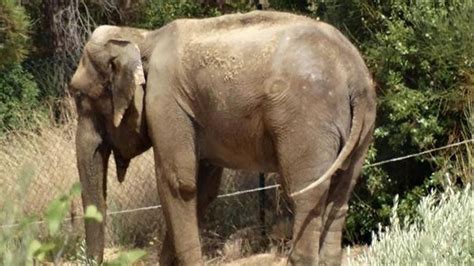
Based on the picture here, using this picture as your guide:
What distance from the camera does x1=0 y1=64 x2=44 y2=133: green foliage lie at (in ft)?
47.4

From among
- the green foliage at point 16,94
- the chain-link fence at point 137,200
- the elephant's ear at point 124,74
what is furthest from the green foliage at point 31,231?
the green foliage at point 16,94

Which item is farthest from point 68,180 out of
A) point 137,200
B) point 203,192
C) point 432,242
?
point 432,242

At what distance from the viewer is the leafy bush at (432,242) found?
664cm

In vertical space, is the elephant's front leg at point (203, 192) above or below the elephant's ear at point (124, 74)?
below

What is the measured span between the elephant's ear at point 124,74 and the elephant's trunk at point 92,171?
29cm

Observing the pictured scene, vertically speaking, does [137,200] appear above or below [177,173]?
below

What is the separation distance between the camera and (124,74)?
7.92 m

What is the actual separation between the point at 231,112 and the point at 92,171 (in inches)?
51.7

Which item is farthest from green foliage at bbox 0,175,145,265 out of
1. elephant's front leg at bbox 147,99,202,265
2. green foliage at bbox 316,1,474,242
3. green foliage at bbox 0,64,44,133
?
green foliage at bbox 0,64,44,133

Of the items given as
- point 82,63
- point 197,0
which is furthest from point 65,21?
point 82,63

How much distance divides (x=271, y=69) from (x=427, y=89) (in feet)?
10.1

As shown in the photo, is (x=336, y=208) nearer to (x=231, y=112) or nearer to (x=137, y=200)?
(x=231, y=112)

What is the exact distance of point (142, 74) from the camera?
25.9 feet

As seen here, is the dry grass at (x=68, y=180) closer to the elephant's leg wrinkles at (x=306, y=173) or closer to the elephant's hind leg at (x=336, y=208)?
the elephant's hind leg at (x=336, y=208)
